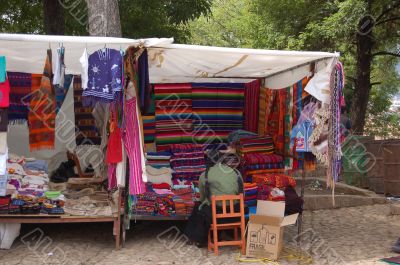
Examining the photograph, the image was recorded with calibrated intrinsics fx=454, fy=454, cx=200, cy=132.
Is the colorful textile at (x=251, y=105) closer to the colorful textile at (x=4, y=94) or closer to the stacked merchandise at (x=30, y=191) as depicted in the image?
the stacked merchandise at (x=30, y=191)

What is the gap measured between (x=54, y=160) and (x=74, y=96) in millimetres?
1102

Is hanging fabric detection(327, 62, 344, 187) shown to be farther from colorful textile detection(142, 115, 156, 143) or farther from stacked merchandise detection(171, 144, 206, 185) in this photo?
colorful textile detection(142, 115, 156, 143)

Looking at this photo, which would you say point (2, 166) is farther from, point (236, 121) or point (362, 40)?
point (362, 40)

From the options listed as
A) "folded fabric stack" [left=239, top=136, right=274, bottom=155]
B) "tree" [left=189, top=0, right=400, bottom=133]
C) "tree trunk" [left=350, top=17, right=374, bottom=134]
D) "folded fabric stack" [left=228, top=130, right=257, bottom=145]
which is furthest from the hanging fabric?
"tree trunk" [left=350, top=17, right=374, bottom=134]

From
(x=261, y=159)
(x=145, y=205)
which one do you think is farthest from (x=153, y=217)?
(x=261, y=159)

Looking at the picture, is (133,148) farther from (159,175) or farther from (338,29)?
(338,29)

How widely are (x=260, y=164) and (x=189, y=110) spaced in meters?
1.85

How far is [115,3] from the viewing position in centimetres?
712

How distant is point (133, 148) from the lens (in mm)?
5449

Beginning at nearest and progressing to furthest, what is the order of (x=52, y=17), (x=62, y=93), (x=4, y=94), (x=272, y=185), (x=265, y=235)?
(x=4, y=94)
(x=265, y=235)
(x=272, y=185)
(x=62, y=93)
(x=52, y=17)

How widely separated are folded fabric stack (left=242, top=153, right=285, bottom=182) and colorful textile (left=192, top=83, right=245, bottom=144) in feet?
4.31

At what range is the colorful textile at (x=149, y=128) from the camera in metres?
7.87

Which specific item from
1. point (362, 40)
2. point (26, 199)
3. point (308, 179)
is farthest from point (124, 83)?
point (362, 40)

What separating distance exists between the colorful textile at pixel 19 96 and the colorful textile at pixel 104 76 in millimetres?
2464
